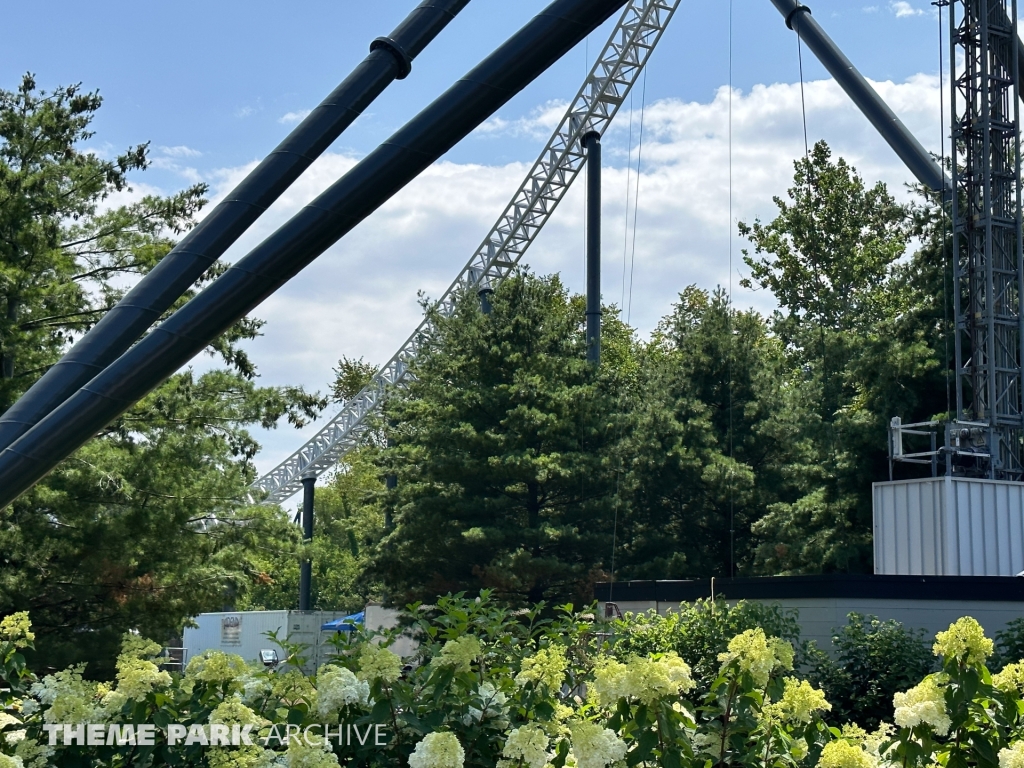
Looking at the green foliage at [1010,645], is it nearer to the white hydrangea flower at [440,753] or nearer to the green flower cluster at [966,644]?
the green flower cluster at [966,644]

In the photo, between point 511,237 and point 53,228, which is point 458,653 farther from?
point 511,237

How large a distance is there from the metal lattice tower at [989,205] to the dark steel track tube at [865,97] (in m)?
5.45

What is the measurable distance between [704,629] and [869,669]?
5.00ft

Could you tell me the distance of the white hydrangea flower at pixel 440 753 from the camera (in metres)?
3.86

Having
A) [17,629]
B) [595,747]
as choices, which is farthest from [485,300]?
[595,747]

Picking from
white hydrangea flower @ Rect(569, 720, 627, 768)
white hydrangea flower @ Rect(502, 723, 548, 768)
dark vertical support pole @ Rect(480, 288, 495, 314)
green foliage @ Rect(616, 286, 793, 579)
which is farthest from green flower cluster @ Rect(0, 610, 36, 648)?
dark vertical support pole @ Rect(480, 288, 495, 314)

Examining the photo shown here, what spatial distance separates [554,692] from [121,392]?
4.43 m

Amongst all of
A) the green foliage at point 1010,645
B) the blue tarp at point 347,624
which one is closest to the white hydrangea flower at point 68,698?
the blue tarp at point 347,624

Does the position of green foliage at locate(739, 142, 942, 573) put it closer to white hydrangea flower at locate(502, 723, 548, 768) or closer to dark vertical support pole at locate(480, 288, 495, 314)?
dark vertical support pole at locate(480, 288, 495, 314)

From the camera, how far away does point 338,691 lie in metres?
4.43

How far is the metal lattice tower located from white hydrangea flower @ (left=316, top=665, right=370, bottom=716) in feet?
48.0

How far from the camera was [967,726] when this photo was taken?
13.4ft

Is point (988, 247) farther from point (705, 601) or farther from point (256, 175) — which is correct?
point (256, 175)

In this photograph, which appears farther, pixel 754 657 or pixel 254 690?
pixel 254 690
